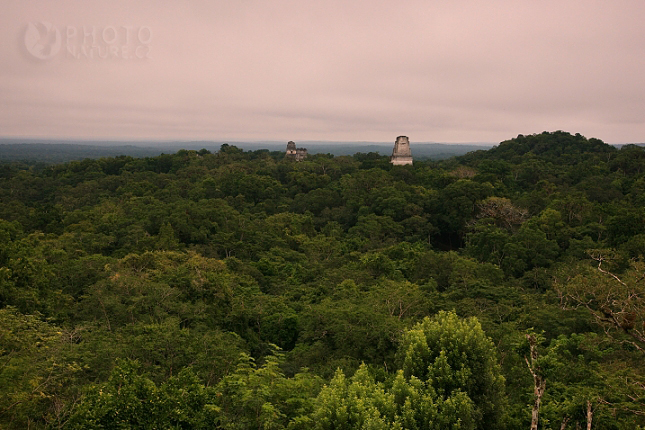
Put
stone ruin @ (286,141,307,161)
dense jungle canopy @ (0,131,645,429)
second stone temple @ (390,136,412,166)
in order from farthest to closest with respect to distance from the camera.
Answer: stone ruin @ (286,141,307,161) < second stone temple @ (390,136,412,166) < dense jungle canopy @ (0,131,645,429)

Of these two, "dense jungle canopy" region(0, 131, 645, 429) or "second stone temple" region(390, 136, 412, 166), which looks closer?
"dense jungle canopy" region(0, 131, 645, 429)

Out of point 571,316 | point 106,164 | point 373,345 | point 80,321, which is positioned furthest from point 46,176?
point 571,316

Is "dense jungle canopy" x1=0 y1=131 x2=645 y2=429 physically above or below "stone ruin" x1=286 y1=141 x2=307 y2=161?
below

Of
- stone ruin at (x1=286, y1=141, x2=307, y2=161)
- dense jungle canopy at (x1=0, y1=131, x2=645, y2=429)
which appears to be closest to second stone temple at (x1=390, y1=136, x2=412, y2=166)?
dense jungle canopy at (x1=0, y1=131, x2=645, y2=429)

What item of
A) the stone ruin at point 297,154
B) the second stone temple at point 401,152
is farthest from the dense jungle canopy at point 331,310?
the stone ruin at point 297,154

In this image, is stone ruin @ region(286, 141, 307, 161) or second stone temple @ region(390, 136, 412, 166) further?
stone ruin @ region(286, 141, 307, 161)

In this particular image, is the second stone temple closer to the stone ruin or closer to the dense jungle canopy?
the dense jungle canopy

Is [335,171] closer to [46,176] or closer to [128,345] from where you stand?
[46,176]

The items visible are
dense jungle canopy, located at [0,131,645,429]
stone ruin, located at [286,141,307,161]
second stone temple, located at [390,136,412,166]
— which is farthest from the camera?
stone ruin, located at [286,141,307,161]

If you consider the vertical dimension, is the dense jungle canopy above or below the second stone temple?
below

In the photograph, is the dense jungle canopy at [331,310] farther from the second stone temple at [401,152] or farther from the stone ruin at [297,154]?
the stone ruin at [297,154]

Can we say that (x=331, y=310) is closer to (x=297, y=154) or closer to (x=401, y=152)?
(x=401, y=152)
